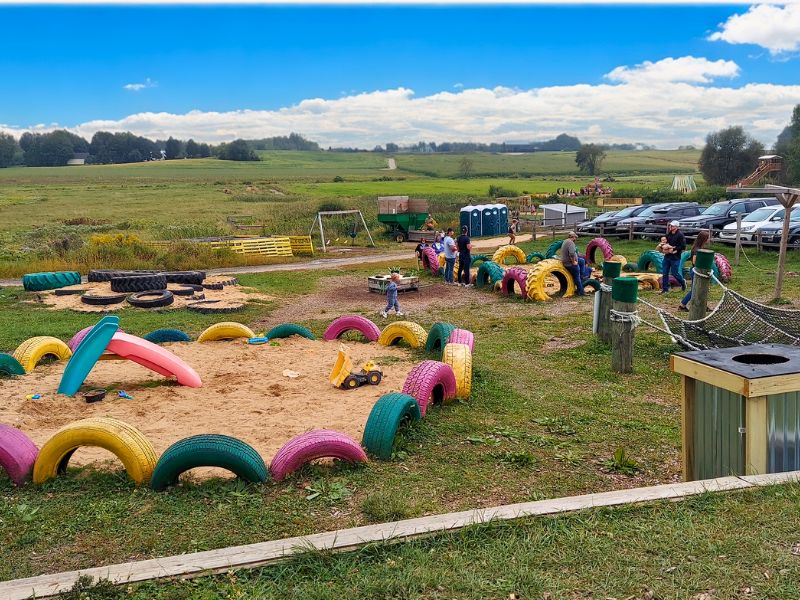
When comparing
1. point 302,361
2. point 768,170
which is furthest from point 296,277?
point 768,170

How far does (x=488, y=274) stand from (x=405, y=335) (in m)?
7.77

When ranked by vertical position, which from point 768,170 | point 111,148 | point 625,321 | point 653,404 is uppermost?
point 111,148

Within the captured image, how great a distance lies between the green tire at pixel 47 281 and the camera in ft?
63.2

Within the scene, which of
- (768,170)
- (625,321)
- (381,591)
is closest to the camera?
(381,591)

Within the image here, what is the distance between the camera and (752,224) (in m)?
25.1

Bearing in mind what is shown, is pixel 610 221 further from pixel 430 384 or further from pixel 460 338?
pixel 430 384

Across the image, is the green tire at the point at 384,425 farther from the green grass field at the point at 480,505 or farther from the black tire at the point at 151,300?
the black tire at the point at 151,300

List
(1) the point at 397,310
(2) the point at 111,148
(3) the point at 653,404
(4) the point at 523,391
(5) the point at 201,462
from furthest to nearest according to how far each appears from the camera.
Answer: (2) the point at 111,148 < (1) the point at 397,310 < (4) the point at 523,391 < (3) the point at 653,404 < (5) the point at 201,462

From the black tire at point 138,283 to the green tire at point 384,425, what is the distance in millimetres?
12887

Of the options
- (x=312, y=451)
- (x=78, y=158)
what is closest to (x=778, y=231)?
(x=312, y=451)

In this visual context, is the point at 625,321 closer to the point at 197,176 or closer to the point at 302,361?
the point at 302,361

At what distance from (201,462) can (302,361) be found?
471cm

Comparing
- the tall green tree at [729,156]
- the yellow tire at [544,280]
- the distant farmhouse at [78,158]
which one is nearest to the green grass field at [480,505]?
the yellow tire at [544,280]

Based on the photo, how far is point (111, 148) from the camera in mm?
154500
